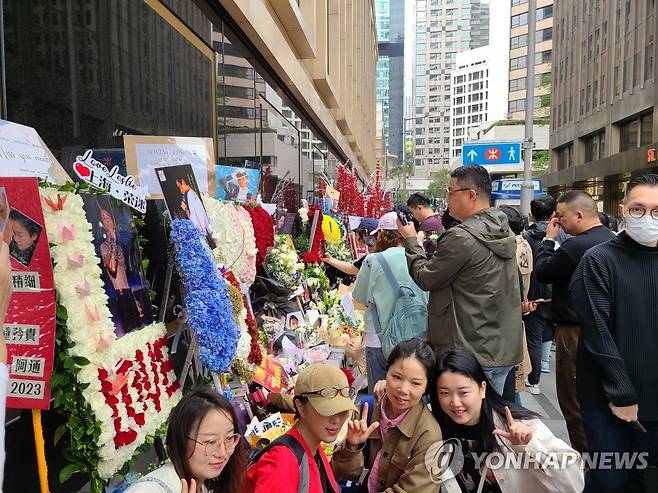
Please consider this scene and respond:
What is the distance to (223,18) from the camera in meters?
6.84


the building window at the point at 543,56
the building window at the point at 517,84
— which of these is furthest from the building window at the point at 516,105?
the building window at the point at 543,56

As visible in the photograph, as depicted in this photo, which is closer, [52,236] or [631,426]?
[52,236]

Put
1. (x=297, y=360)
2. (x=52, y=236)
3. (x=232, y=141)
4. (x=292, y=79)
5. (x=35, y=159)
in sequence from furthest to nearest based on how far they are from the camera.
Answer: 1. (x=292, y=79)
2. (x=232, y=141)
3. (x=297, y=360)
4. (x=35, y=159)
5. (x=52, y=236)

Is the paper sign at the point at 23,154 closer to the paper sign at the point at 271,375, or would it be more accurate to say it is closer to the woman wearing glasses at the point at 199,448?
the woman wearing glasses at the point at 199,448

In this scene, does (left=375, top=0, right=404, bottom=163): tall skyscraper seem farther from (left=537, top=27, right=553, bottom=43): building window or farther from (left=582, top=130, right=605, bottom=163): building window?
(left=582, top=130, right=605, bottom=163): building window

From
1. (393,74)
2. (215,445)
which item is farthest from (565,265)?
(393,74)

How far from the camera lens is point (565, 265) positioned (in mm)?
4340

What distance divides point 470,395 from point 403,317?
1.69 m

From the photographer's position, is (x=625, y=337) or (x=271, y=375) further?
(x=271, y=375)

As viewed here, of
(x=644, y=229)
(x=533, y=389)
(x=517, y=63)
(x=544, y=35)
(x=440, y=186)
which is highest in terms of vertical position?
(x=544, y=35)

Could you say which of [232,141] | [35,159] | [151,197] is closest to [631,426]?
[151,197]

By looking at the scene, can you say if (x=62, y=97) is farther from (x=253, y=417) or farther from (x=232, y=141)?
(x=232, y=141)

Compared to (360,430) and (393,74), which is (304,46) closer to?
(360,430)

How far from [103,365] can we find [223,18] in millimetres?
5798
